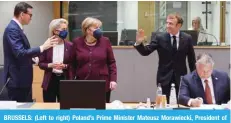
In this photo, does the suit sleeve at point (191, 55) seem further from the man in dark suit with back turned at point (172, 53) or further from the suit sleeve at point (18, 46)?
the suit sleeve at point (18, 46)

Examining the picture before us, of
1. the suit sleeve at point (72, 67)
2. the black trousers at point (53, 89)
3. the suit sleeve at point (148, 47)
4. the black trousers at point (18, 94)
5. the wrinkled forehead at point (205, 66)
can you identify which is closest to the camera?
the wrinkled forehead at point (205, 66)

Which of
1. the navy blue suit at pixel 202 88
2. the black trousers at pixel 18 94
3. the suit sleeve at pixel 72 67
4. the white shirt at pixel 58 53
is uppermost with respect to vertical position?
the white shirt at pixel 58 53

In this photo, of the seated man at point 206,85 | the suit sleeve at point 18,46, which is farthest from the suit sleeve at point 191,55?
the suit sleeve at point 18,46

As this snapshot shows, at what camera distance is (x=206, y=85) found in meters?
3.69

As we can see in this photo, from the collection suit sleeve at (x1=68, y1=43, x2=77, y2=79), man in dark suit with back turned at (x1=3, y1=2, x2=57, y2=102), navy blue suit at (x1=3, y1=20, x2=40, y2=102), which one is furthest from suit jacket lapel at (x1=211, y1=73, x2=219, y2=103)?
navy blue suit at (x1=3, y1=20, x2=40, y2=102)

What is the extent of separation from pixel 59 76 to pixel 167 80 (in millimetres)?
1102

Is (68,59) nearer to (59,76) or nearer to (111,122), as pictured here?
(59,76)

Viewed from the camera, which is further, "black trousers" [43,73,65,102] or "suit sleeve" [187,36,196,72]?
"suit sleeve" [187,36,196,72]

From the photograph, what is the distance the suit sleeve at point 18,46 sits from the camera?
391cm

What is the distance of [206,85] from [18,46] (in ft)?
5.43

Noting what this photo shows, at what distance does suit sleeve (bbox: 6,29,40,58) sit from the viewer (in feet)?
12.8

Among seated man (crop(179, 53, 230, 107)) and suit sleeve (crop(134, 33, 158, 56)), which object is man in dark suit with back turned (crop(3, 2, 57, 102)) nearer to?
suit sleeve (crop(134, 33, 158, 56))

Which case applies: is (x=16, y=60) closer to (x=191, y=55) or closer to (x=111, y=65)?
(x=111, y=65)

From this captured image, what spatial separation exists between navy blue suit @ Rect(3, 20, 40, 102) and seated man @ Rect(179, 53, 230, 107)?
1.35 m
